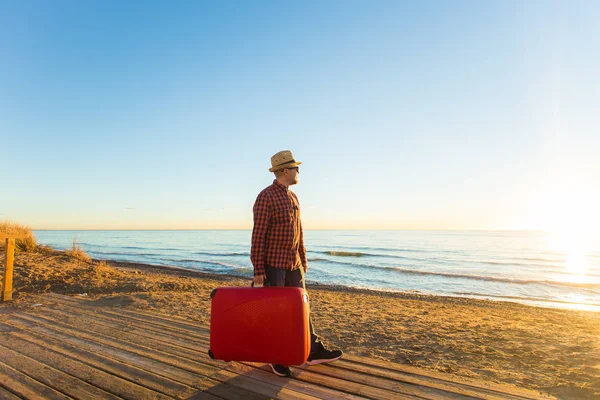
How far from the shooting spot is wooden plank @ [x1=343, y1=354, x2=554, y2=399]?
2895 mm

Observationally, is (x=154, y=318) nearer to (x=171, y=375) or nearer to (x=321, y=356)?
(x=171, y=375)

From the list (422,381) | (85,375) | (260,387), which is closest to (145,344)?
(85,375)

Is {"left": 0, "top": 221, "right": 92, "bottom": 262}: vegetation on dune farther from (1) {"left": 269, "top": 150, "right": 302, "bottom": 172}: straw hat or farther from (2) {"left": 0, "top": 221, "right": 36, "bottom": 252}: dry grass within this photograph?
(1) {"left": 269, "top": 150, "right": 302, "bottom": 172}: straw hat

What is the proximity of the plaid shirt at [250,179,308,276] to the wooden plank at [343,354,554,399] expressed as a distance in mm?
1286

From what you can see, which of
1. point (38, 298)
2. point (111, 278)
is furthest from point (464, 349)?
point (111, 278)

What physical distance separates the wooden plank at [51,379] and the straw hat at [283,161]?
2.27 m

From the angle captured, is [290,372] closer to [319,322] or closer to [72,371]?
[72,371]

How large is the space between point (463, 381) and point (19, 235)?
807 inches

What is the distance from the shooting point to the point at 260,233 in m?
3.23

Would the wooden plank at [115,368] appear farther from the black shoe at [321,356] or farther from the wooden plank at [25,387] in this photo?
the black shoe at [321,356]

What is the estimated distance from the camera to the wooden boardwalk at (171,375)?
2785 millimetres

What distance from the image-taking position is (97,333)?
174 inches

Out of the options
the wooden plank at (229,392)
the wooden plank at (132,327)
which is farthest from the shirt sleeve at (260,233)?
the wooden plank at (132,327)

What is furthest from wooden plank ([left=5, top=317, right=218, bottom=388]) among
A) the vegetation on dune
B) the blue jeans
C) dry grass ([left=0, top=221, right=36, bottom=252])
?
dry grass ([left=0, top=221, right=36, bottom=252])
